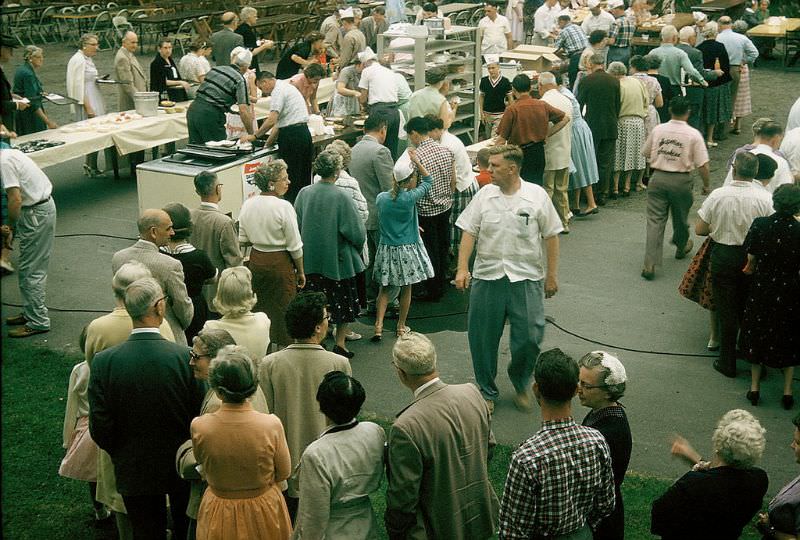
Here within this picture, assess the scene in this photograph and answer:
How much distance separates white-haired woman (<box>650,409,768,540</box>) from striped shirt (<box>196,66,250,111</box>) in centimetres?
752

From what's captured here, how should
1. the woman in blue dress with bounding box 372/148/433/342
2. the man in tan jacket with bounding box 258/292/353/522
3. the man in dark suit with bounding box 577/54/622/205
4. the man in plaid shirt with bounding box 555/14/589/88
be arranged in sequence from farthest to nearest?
the man in plaid shirt with bounding box 555/14/589/88
the man in dark suit with bounding box 577/54/622/205
the woman in blue dress with bounding box 372/148/433/342
the man in tan jacket with bounding box 258/292/353/522

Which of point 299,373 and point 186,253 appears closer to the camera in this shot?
point 299,373

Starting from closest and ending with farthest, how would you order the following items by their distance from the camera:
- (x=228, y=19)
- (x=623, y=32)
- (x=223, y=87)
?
(x=223, y=87) → (x=228, y=19) → (x=623, y=32)

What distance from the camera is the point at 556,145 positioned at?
395 inches

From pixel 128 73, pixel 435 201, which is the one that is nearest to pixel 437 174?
pixel 435 201

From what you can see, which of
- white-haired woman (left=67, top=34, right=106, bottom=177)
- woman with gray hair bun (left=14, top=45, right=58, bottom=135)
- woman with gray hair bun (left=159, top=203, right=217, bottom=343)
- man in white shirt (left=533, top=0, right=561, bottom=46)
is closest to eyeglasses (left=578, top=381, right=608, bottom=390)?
woman with gray hair bun (left=159, top=203, right=217, bottom=343)

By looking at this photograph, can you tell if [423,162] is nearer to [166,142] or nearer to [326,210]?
[326,210]

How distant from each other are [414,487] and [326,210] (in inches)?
135

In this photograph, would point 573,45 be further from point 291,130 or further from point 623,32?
point 291,130

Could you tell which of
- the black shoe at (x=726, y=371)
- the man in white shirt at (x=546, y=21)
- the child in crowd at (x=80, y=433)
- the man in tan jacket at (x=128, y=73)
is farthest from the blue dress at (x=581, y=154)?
the man in white shirt at (x=546, y=21)

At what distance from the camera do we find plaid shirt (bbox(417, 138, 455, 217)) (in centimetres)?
793

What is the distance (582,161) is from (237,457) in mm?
7538

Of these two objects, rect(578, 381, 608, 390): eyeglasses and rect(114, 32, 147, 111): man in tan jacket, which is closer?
rect(578, 381, 608, 390): eyeglasses

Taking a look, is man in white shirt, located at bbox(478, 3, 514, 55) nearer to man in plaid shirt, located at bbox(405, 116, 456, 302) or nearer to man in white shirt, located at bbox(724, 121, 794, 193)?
man in plaid shirt, located at bbox(405, 116, 456, 302)
